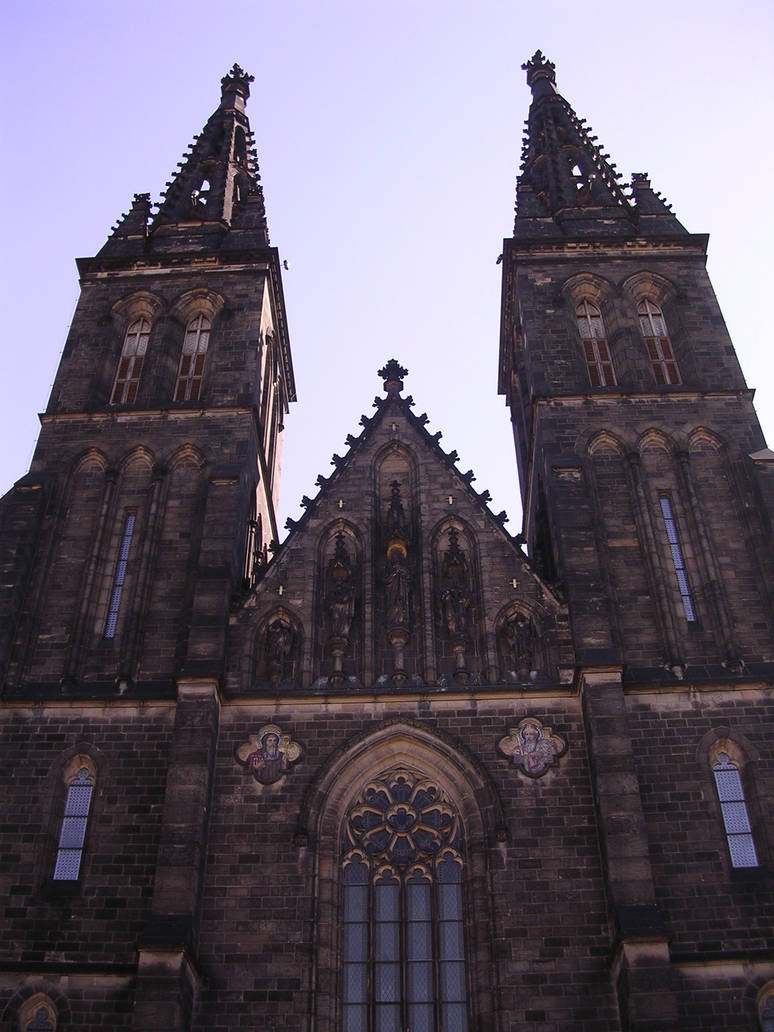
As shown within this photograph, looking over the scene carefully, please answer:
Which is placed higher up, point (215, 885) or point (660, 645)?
point (660, 645)

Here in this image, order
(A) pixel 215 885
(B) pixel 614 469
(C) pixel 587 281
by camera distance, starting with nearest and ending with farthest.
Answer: (A) pixel 215 885, (B) pixel 614 469, (C) pixel 587 281

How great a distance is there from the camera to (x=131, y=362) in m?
26.2

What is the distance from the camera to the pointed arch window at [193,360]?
2555 centimetres

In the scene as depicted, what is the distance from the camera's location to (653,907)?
53.8 feet

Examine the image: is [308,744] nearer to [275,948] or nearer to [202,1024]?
[275,948]

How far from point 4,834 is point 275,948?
4386 millimetres

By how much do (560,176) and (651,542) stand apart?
13.5 meters

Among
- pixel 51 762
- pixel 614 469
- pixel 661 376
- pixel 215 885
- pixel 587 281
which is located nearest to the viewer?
pixel 215 885

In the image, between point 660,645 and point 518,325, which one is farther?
point 518,325

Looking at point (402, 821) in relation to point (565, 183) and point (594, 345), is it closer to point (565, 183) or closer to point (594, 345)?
point (594, 345)

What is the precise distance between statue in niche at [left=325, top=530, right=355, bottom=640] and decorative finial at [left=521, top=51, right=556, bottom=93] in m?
20.7

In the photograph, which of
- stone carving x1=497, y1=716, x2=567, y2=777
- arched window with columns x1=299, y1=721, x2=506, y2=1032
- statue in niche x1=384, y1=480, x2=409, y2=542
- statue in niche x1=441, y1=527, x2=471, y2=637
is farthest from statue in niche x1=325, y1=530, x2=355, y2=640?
stone carving x1=497, y1=716, x2=567, y2=777

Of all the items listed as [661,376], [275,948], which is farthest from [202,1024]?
[661,376]

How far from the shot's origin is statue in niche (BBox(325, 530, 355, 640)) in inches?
806
